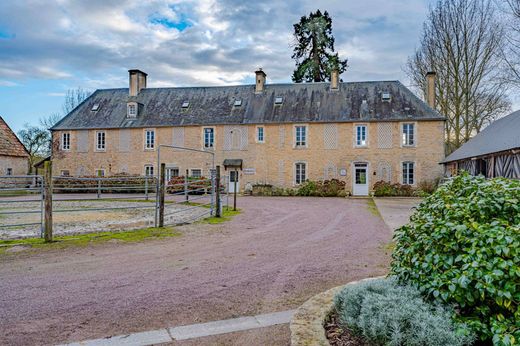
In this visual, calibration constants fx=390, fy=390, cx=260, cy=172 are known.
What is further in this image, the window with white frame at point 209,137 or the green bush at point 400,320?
the window with white frame at point 209,137

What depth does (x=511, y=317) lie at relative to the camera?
95.7 inches

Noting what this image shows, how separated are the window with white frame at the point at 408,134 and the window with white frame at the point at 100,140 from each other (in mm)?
20655

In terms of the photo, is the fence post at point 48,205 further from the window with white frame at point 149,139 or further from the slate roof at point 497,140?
the window with white frame at point 149,139

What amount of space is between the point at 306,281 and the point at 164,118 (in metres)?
24.4

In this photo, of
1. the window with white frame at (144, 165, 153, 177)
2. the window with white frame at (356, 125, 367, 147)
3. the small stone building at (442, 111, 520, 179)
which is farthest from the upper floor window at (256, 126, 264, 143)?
the small stone building at (442, 111, 520, 179)

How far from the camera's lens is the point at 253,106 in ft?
89.7

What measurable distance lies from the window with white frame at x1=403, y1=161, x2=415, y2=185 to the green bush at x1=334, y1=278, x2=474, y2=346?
74.7 ft

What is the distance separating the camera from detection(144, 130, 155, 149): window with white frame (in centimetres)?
2766

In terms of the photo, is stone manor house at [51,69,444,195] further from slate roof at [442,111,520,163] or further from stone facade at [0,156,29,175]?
slate roof at [442,111,520,163]

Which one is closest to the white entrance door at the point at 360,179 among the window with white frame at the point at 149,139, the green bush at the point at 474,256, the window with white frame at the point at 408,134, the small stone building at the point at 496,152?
the window with white frame at the point at 408,134

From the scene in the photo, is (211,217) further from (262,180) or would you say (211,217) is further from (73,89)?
(73,89)

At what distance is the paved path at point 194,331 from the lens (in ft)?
11.0

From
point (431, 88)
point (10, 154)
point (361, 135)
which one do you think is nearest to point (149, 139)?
point (10, 154)

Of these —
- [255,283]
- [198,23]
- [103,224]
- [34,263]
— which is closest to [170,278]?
[255,283]
